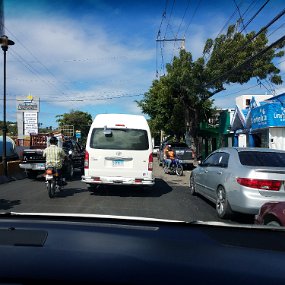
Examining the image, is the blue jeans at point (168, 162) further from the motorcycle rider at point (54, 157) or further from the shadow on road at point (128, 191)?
the motorcycle rider at point (54, 157)

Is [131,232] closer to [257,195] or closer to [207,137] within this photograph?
[257,195]

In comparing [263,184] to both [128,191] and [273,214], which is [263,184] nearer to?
[273,214]

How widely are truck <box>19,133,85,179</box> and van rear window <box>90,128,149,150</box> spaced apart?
412 cm

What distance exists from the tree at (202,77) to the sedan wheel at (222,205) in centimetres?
1035

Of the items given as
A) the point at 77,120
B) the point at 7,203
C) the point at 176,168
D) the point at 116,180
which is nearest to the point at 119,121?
the point at 116,180

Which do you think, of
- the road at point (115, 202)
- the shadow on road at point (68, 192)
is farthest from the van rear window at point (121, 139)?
the shadow on road at point (68, 192)

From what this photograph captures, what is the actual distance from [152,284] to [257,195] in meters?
6.42

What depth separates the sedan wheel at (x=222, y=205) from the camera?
334 inches

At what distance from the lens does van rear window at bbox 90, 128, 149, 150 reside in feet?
39.6

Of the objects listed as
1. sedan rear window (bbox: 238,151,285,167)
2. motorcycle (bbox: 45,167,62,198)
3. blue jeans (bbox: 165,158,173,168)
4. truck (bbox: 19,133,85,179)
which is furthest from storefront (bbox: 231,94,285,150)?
motorcycle (bbox: 45,167,62,198)

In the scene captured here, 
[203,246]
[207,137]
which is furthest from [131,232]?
[207,137]

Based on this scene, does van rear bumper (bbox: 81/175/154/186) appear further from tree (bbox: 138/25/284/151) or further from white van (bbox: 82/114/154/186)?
tree (bbox: 138/25/284/151)

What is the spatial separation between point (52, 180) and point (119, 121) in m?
2.59

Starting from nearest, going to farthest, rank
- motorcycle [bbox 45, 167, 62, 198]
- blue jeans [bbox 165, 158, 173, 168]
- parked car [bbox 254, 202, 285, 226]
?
parked car [bbox 254, 202, 285, 226] < motorcycle [bbox 45, 167, 62, 198] < blue jeans [bbox 165, 158, 173, 168]
